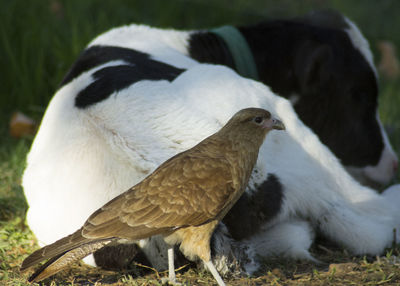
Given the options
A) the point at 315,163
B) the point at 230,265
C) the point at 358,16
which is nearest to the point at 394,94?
the point at 358,16

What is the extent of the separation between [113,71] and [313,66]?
61.7 inches

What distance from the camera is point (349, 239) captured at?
9.57 ft

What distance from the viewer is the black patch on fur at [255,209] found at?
2.62 metres

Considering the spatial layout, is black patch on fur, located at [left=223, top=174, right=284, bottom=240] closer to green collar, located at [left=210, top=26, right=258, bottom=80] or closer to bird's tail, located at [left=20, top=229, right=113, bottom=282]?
bird's tail, located at [left=20, top=229, right=113, bottom=282]

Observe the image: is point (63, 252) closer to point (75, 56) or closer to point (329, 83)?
point (329, 83)

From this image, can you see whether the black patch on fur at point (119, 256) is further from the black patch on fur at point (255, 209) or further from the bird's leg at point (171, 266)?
the black patch on fur at point (255, 209)

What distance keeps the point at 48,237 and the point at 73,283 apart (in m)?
0.24

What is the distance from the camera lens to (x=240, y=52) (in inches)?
167

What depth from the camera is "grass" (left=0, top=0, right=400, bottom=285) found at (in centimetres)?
252

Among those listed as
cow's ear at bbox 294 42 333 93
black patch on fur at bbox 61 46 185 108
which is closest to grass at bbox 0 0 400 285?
black patch on fur at bbox 61 46 185 108

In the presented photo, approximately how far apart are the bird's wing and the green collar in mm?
2105

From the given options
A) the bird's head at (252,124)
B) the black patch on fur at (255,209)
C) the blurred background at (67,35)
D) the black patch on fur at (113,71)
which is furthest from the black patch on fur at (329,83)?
the bird's head at (252,124)

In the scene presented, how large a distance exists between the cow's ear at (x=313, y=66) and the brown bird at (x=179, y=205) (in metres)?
1.87

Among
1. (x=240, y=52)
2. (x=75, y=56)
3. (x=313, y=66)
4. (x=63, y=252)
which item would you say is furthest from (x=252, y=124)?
(x=75, y=56)
